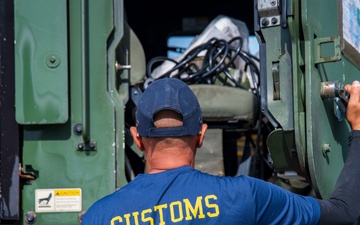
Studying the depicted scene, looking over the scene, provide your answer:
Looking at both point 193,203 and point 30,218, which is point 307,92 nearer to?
point 193,203

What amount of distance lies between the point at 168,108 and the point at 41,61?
48.3 inches

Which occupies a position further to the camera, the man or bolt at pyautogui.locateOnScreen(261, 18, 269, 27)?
bolt at pyautogui.locateOnScreen(261, 18, 269, 27)

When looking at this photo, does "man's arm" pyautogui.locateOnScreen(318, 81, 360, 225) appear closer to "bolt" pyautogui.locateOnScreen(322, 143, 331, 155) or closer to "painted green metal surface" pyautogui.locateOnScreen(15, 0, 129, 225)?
"bolt" pyautogui.locateOnScreen(322, 143, 331, 155)

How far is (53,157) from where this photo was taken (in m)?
3.00

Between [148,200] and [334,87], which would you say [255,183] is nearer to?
[148,200]

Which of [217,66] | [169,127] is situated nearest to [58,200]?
[217,66]

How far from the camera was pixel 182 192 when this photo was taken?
1.84 metres

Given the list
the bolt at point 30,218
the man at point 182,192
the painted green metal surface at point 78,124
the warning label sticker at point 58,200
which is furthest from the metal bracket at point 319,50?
the bolt at point 30,218

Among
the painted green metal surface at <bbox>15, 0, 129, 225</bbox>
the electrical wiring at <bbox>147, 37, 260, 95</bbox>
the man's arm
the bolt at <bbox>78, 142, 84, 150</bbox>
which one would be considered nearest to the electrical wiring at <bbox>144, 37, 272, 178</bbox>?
the electrical wiring at <bbox>147, 37, 260, 95</bbox>

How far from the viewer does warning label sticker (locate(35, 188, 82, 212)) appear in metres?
2.96

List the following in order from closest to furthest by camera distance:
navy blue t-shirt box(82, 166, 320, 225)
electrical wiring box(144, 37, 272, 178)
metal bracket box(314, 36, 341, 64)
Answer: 1. navy blue t-shirt box(82, 166, 320, 225)
2. metal bracket box(314, 36, 341, 64)
3. electrical wiring box(144, 37, 272, 178)

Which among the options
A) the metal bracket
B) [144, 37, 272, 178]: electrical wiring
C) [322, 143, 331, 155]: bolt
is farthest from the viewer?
[144, 37, 272, 178]: electrical wiring

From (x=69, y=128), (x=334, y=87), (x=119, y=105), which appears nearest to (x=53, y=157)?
(x=69, y=128)

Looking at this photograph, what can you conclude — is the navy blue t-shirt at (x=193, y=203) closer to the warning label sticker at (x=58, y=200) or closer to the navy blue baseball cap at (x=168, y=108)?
the navy blue baseball cap at (x=168, y=108)
